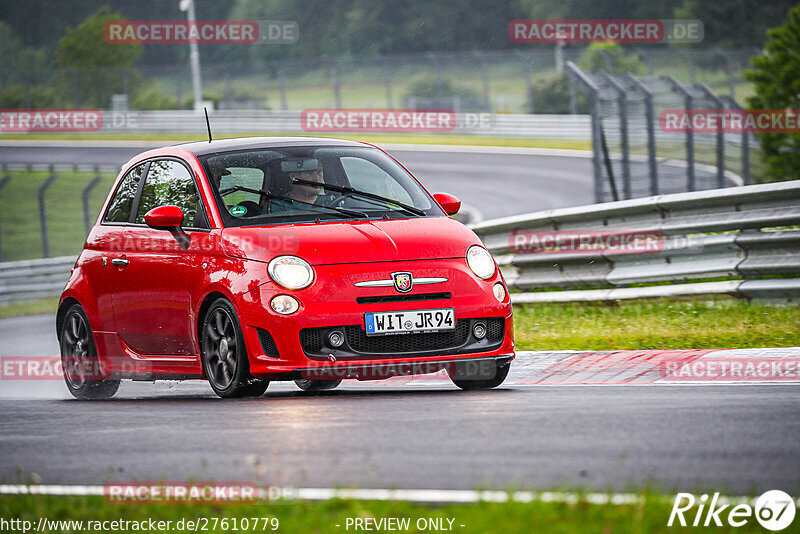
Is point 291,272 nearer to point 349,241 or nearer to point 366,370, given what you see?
point 349,241

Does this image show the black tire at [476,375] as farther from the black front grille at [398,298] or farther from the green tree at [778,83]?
the green tree at [778,83]

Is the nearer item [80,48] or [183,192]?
[183,192]

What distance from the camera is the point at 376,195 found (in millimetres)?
8633

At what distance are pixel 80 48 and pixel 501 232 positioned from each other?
51.1 meters

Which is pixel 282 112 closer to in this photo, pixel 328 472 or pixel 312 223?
pixel 312 223

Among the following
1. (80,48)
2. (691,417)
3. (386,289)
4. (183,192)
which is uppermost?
(80,48)

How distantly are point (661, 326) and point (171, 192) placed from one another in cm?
403

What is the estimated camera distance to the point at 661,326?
35.0 ft

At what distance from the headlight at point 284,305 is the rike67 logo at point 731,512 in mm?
3442

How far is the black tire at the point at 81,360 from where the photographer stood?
941cm

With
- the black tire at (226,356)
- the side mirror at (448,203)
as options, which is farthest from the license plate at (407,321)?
the side mirror at (448,203)

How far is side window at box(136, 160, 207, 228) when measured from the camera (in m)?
8.53

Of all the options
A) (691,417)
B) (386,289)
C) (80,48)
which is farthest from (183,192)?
(80,48)

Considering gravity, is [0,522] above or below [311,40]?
below
